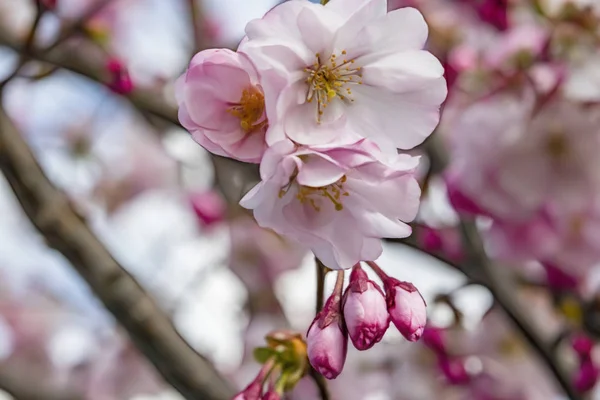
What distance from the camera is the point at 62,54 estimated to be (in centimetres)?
88

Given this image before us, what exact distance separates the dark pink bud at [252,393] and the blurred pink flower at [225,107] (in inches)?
7.4

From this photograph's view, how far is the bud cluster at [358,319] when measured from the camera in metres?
0.47

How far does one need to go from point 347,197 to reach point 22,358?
1.75 metres

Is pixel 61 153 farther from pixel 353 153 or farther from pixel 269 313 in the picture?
pixel 353 153

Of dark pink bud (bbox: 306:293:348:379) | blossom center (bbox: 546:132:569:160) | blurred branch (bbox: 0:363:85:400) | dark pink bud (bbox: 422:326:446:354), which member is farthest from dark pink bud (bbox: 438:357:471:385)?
dark pink bud (bbox: 306:293:348:379)

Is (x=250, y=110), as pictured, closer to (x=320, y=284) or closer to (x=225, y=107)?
(x=225, y=107)

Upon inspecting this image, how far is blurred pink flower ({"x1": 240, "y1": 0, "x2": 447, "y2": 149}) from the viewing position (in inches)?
18.8

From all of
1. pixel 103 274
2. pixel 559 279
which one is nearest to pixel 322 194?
pixel 103 274

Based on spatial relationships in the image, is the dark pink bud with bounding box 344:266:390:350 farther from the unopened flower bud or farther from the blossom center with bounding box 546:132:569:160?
the blossom center with bounding box 546:132:569:160

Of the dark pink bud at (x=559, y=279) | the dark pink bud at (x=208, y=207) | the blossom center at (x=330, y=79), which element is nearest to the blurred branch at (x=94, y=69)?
the blossom center at (x=330, y=79)

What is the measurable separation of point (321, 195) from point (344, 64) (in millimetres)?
115

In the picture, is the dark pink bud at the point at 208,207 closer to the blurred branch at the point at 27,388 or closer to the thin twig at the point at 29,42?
the blurred branch at the point at 27,388

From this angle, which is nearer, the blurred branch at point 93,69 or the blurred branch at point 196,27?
the blurred branch at point 93,69

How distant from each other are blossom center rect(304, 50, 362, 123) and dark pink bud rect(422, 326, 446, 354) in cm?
56
